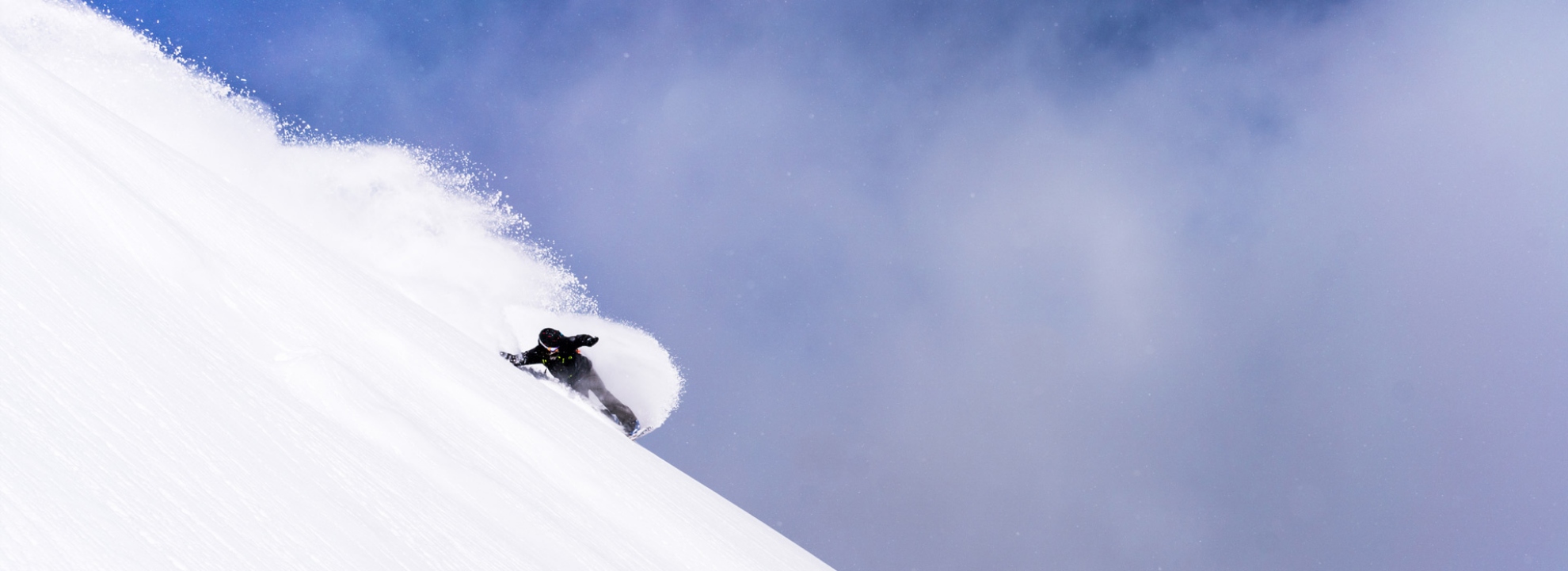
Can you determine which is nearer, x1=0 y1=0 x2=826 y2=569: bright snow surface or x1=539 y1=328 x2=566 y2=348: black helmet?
x1=0 y1=0 x2=826 y2=569: bright snow surface

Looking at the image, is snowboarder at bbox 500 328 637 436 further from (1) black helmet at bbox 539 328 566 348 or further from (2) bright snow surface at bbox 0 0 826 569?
(2) bright snow surface at bbox 0 0 826 569

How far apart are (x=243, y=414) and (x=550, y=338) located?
4854mm

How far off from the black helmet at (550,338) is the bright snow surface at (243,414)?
1.25 m

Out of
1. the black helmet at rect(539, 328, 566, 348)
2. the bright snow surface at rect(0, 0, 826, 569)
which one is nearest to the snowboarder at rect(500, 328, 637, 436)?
the black helmet at rect(539, 328, 566, 348)

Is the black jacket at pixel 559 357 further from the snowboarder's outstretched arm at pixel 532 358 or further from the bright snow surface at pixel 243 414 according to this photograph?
the bright snow surface at pixel 243 414

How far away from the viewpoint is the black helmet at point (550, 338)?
7160 mm

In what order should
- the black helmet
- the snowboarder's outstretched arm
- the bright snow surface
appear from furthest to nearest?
the snowboarder's outstretched arm < the black helmet < the bright snow surface

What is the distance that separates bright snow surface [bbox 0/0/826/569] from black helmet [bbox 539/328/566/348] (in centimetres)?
125

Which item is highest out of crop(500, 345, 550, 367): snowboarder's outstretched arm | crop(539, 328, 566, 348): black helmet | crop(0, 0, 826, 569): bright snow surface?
crop(539, 328, 566, 348): black helmet

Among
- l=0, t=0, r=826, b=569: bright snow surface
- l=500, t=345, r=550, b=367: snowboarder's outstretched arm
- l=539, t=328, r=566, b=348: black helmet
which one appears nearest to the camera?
Result: l=0, t=0, r=826, b=569: bright snow surface

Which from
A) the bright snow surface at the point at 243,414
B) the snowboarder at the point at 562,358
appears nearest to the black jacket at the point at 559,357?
the snowboarder at the point at 562,358

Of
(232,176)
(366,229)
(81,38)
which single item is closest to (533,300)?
(366,229)

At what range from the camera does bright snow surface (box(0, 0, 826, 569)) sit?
1701 millimetres

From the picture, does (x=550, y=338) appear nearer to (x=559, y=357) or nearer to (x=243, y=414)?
(x=559, y=357)
